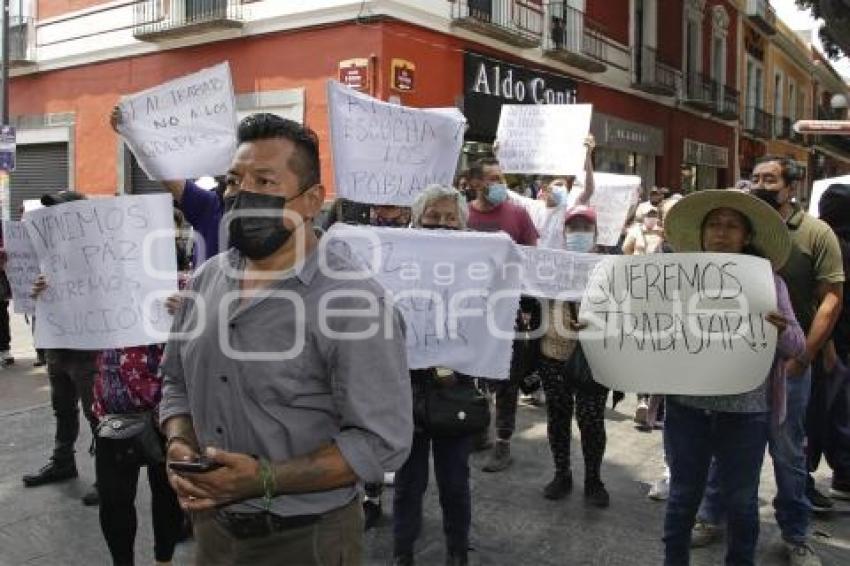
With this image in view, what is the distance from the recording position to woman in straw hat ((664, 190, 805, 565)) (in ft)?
10.2

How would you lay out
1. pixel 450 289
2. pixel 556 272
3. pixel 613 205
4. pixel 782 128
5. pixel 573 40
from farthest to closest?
pixel 782 128, pixel 573 40, pixel 613 205, pixel 556 272, pixel 450 289

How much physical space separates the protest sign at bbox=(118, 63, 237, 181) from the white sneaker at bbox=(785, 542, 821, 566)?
10.2 feet

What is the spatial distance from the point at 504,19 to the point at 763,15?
60.3 feet

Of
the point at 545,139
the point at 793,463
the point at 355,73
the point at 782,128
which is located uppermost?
the point at 782,128

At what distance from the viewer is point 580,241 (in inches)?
196

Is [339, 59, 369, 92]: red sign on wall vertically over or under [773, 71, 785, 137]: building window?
under

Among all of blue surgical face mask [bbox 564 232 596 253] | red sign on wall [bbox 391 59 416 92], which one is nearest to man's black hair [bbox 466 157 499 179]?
blue surgical face mask [bbox 564 232 596 253]

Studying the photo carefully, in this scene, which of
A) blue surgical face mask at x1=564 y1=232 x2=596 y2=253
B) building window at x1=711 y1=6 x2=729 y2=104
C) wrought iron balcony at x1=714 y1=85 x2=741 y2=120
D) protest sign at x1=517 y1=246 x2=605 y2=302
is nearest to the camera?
protest sign at x1=517 y1=246 x2=605 y2=302

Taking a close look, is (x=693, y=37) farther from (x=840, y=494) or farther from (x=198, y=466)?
(x=198, y=466)

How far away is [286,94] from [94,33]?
5.46 m

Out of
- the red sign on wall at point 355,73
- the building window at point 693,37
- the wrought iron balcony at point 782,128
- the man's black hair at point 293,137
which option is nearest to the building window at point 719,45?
the building window at point 693,37

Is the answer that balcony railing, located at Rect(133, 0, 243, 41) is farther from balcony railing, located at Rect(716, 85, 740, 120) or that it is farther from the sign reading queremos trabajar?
balcony railing, located at Rect(716, 85, 740, 120)

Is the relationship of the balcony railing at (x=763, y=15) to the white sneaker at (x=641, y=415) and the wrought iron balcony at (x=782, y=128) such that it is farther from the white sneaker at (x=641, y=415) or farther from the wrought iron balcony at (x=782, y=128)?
the white sneaker at (x=641, y=415)

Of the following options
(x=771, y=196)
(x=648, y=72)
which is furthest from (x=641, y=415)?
(x=648, y=72)
